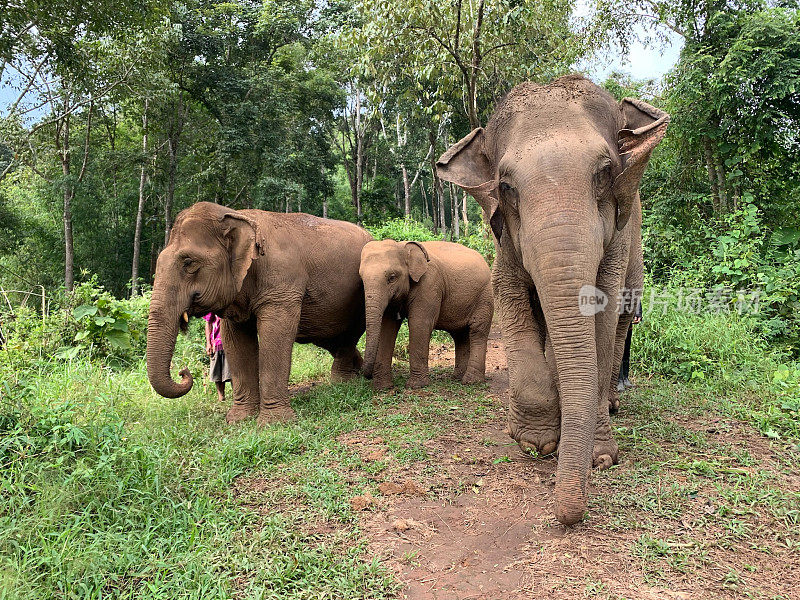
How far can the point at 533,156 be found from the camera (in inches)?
145

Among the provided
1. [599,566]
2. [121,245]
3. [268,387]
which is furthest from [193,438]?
[121,245]

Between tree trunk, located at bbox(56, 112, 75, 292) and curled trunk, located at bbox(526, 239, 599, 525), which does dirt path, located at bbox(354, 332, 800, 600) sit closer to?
curled trunk, located at bbox(526, 239, 599, 525)

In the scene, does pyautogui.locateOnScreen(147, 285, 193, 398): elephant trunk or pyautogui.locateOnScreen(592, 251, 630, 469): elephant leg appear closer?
pyautogui.locateOnScreen(592, 251, 630, 469): elephant leg

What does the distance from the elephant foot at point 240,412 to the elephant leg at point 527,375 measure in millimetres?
2978

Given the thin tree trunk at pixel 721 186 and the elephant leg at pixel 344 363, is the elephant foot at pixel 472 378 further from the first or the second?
the thin tree trunk at pixel 721 186

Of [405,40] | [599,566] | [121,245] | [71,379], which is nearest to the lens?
[599,566]

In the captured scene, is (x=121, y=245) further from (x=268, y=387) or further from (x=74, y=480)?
(x=74, y=480)

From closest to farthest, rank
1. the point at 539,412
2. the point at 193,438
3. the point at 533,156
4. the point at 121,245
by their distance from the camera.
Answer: the point at 533,156
the point at 539,412
the point at 193,438
the point at 121,245

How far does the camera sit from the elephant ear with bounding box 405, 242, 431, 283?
7.11m

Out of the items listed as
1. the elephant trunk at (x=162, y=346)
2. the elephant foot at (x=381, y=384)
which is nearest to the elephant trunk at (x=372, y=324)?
the elephant foot at (x=381, y=384)

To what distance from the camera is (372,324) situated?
257 inches

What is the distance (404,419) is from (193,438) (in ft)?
6.57

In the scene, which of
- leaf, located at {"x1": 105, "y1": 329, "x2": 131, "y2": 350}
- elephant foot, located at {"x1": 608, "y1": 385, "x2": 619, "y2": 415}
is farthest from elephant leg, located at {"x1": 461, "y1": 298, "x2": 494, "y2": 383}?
leaf, located at {"x1": 105, "y1": 329, "x2": 131, "y2": 350}

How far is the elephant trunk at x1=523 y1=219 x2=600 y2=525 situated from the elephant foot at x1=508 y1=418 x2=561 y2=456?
1.05 meters
